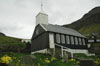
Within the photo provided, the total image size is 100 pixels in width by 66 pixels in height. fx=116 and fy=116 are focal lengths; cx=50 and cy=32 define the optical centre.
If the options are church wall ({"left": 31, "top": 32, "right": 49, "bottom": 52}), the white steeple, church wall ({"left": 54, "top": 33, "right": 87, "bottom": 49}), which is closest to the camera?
church wall ({"left": 31, "top": 32, "right": 49, "bottom": 52})

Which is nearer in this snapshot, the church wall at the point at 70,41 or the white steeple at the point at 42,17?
the church wall at the point at 70,41

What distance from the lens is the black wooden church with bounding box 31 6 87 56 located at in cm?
2467

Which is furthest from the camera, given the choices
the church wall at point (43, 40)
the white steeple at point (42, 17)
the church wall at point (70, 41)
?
the white steeple at point (42, 17)

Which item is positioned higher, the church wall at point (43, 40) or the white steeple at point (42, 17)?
the white steeple at point (42, 17)

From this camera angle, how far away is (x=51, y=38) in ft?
80.7

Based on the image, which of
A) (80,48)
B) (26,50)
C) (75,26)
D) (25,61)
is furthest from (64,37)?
(75,26)

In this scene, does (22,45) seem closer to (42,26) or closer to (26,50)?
(26,50)

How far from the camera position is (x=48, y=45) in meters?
24.1

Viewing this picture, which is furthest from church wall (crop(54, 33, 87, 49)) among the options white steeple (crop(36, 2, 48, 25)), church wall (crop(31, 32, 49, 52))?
white steeple (crop(36, 2, 48, 25))

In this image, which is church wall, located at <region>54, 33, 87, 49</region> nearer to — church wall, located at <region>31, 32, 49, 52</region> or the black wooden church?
the black wooden church

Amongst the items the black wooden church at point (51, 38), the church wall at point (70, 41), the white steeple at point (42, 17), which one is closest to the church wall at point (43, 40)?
the black wooden church at point (51, 38)

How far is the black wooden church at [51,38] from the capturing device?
80.9 ft

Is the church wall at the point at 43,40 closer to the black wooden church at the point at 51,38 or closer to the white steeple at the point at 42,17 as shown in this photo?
the black wooden church at the point at 51,38

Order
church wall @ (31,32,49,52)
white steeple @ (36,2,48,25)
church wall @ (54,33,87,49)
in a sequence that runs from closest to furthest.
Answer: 1. church wall @ (31,32,49,52)
2. church wall @ (54,33,87,49)
3. white steeple @ (36,2,48,25)
